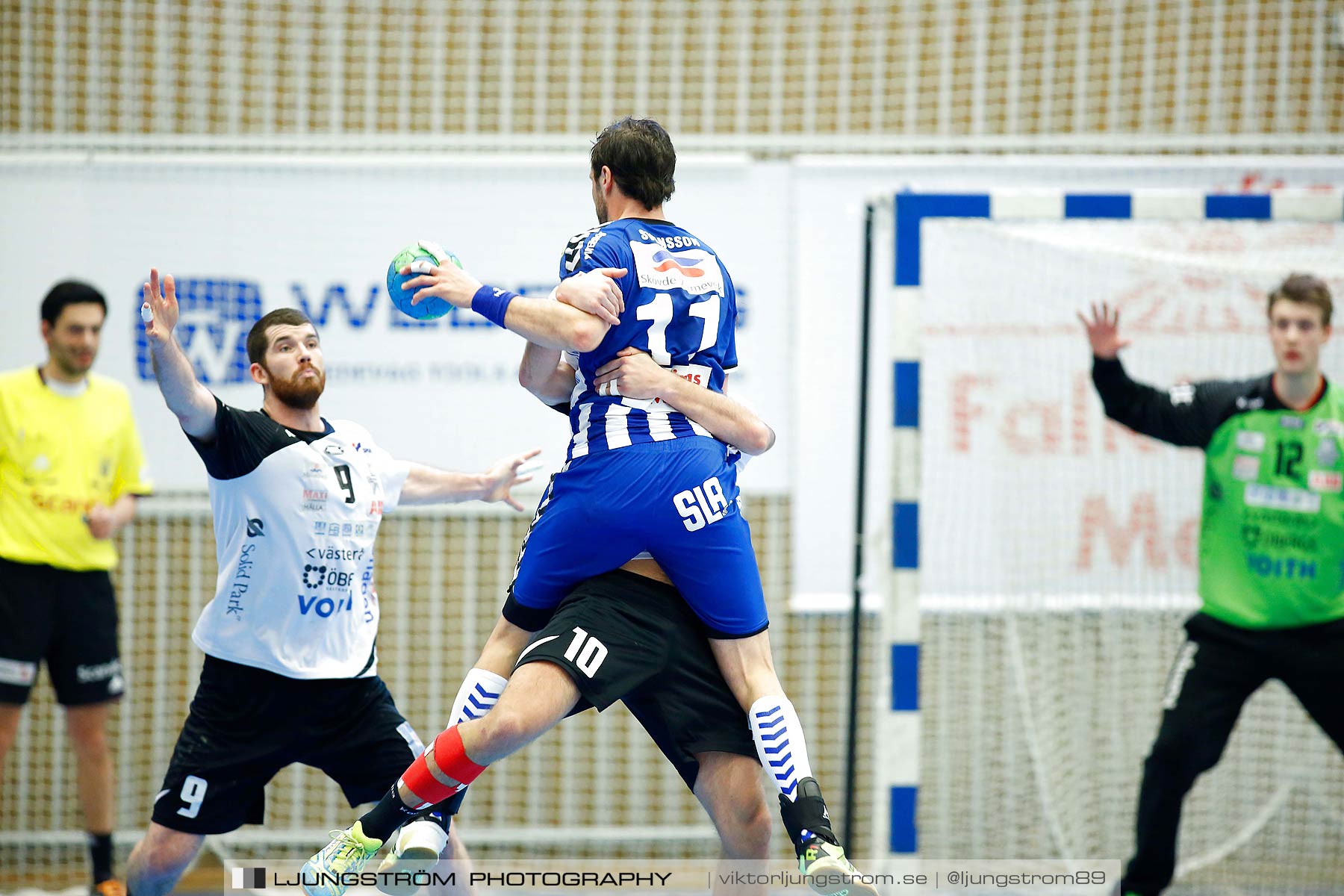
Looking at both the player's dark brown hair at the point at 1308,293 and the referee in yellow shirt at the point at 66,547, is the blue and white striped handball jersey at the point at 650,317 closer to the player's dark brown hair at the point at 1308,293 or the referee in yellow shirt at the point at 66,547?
→ the player's dark brown hair at the point at 1308,293

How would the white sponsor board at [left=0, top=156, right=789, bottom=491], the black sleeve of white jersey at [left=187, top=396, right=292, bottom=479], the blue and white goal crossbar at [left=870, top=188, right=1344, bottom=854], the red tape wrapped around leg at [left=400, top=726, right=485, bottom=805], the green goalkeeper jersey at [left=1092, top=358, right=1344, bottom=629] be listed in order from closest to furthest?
1. the red tape wrapped around leg at [left=400, top=726, right=485, bottom=805]
2. the black sleeve of white jersey at [left=187, top=396, right=292, bottom=479]
3. the green goalkeeper jersey at [left=1092, top=358, right=1344, bottom=629]
4. the blue and white goal crossbar at [left=870, top=188, right=1344, bottom=854]
5. the white sponsor board at [left=0, top=156, right=789, bottom=491]

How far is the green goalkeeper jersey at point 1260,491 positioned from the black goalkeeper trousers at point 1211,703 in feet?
0.27

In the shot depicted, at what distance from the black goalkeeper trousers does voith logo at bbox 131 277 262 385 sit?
5.18 meters

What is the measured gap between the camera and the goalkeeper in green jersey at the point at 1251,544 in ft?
15.8

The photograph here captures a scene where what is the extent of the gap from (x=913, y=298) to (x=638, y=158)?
209 cm

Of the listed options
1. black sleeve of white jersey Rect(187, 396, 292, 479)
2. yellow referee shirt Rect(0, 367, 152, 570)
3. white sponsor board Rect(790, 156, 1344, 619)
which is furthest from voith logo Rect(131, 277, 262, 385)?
white sponsor board Rect(790, 156, 1344, 619)

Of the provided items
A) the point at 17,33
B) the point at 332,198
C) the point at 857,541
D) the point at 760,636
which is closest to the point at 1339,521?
the point at 857,541

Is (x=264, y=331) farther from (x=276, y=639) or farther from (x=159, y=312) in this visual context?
(x=276, y=639)

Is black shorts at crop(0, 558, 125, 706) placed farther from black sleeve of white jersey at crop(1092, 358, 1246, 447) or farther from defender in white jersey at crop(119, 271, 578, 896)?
black sleeve of white jersey at crop(1092, 358, 1246, 447)

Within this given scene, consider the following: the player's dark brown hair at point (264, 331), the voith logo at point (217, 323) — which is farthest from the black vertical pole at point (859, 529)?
the voith logo at point (217, 323)

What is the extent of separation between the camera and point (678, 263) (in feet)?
11.2

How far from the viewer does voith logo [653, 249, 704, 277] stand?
11.1 ft

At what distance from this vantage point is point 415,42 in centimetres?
712

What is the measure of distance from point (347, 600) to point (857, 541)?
2.63m
